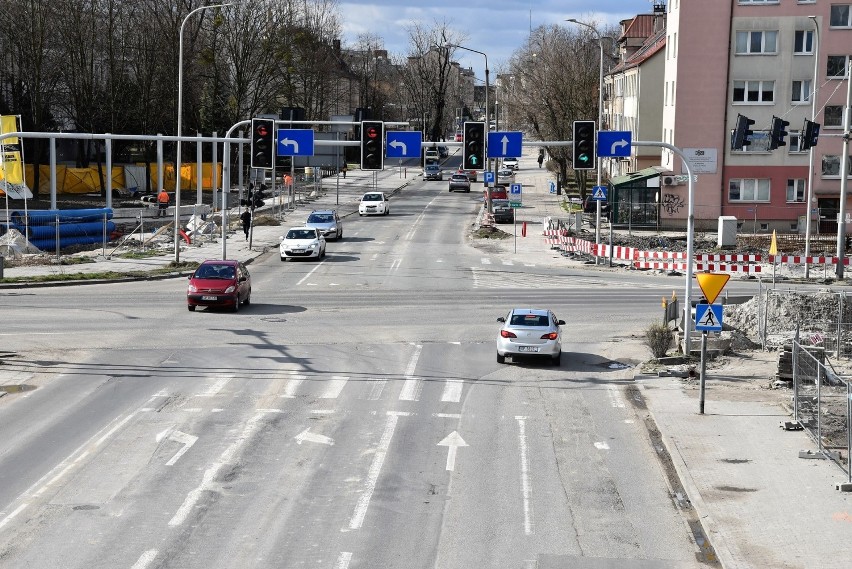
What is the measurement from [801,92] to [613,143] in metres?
33.3

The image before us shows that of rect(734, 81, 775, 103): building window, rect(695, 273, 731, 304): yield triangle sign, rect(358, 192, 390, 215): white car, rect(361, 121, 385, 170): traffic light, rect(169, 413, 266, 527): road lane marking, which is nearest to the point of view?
rect(169, 413, 266, 527): road lane marking

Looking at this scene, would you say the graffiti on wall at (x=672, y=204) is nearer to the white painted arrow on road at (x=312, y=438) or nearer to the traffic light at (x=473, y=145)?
the traffic light at (x=473, y=145)

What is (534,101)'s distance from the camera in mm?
89000

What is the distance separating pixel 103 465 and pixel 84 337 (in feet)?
40.6

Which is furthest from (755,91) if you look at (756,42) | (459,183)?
(459,183)

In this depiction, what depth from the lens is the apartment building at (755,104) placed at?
61.7 meters

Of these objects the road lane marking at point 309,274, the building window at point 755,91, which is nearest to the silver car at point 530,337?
the road lane marking at point 309,274

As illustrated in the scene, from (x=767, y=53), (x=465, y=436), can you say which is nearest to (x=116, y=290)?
(x=465, y=436)

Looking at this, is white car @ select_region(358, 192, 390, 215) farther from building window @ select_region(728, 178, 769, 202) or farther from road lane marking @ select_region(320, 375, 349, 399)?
road lane marking @ select_region(320, 375, 349, 399)

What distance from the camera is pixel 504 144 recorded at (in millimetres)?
37031

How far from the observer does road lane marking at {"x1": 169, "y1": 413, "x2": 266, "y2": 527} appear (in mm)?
14771

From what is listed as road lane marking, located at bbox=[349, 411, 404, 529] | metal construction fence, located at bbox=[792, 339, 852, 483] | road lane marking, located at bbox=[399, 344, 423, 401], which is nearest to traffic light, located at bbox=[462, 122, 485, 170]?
road lane marking, located at bbox=[399, 344, 423, 401]

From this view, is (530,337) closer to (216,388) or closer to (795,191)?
(216,388)

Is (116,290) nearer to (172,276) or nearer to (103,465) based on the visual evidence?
(172,276)
